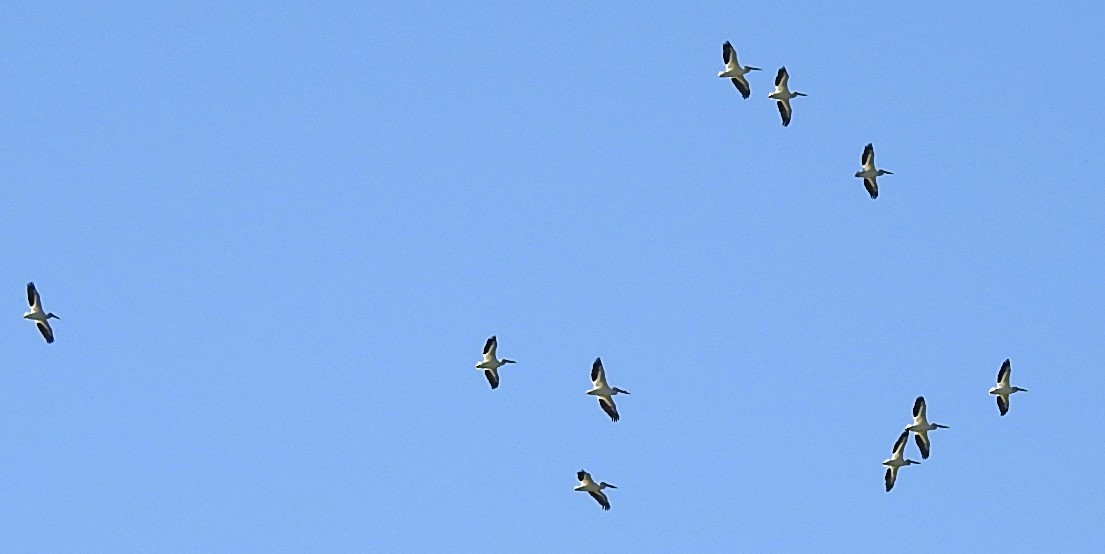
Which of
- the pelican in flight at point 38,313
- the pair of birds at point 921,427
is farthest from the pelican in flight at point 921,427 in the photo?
the pelican in flight at point 38,313

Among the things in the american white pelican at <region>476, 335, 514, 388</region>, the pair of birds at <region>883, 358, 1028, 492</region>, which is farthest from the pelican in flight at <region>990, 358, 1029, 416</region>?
the american white pelican at <region>476, 335, 514, 388</region>

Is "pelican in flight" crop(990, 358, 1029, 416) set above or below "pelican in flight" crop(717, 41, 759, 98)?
below

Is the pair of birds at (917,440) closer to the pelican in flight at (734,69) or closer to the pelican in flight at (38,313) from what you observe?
the pelican in flight at (734,69)

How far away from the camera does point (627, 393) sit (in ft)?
274

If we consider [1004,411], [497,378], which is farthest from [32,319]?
[1004,411]

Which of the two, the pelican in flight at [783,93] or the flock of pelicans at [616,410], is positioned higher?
the pelican in flight at [783,93]

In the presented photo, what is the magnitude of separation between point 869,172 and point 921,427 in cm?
690

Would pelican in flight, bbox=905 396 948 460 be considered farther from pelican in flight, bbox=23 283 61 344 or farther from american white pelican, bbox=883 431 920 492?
pelican in flight, bbox=23 283 61 344

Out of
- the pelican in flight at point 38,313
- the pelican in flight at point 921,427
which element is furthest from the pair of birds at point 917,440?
the pelican in flight at point 38,313

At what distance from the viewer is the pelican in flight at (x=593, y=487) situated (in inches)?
3263

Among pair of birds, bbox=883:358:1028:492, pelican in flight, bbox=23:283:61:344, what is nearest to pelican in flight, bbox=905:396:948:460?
pair of birds, bbox=883:358:1028:492

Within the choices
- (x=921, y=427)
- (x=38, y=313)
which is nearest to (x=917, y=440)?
(x=921, y=427)

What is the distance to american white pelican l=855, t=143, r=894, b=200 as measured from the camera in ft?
279

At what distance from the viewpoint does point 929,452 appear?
84.7 metres
